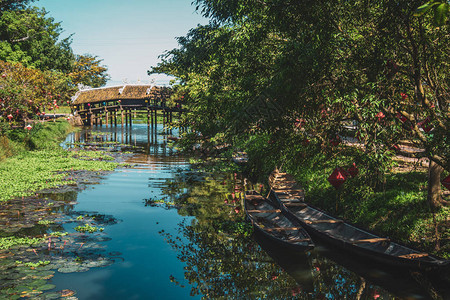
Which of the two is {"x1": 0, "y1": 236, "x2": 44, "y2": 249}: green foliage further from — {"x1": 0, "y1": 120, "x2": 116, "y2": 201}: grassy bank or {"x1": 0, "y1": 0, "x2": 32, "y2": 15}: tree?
{"x1": 0, "y1": 0, "x2": 32, "y2": 15}: tree

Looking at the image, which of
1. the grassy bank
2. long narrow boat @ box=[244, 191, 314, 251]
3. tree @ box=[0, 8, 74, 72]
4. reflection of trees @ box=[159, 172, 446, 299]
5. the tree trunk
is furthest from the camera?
tree @ box=[0, 8, 74, 72]

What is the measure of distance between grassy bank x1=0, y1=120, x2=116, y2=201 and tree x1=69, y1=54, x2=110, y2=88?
137ft

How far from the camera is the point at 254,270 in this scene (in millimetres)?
10359

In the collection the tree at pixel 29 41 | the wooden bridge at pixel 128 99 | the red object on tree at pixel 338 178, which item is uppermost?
the tree at pixel 29 41

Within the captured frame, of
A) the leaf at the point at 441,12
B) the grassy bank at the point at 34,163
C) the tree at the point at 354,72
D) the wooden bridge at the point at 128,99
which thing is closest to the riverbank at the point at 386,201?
the tree at the point at 354,72

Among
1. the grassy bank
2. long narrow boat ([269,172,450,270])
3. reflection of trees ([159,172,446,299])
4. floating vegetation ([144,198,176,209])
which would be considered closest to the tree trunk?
long narrow boat ([269,172,450,270])

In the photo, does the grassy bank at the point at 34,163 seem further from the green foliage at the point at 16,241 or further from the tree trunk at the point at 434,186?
the tree trunk at the point at 434,186

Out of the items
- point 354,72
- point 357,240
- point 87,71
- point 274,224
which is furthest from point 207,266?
point 87,71

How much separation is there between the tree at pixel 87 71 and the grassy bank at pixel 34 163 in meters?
41.8

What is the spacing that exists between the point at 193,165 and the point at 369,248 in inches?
713

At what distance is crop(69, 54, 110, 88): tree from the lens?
70.4 m

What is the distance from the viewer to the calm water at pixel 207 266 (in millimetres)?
8984

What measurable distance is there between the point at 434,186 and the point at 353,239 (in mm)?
2802

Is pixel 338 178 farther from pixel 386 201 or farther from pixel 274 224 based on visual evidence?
pixel 274 224
